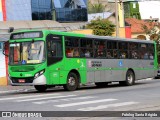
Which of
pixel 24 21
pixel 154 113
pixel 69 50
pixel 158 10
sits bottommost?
pixel 154 113

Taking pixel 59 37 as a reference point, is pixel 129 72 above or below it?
below

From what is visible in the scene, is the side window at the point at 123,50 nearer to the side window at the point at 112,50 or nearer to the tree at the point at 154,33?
the side window at the point at 112,50

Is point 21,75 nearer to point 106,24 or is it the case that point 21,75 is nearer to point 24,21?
point 24,21

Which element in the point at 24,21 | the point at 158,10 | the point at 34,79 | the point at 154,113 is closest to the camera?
the point at 154,113

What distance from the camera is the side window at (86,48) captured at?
870 inches

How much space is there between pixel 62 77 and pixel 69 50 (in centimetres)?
146

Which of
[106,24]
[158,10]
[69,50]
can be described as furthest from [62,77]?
[158,10]

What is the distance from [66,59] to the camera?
20875 mm

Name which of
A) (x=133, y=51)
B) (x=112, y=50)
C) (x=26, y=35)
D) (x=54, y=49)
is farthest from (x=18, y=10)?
(x=54, y=49)

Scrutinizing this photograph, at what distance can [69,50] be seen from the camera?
69.4ft

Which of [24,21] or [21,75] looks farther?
[24,21]

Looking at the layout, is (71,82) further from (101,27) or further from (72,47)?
(101,27)

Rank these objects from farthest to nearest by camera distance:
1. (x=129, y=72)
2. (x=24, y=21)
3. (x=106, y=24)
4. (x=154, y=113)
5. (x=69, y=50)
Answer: (x=106, y=24)
(x=24, y=21)
(x=129, y=72)
(x=69, y=50)
(x=154, y=113)

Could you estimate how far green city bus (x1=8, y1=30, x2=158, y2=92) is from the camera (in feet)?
64.7
